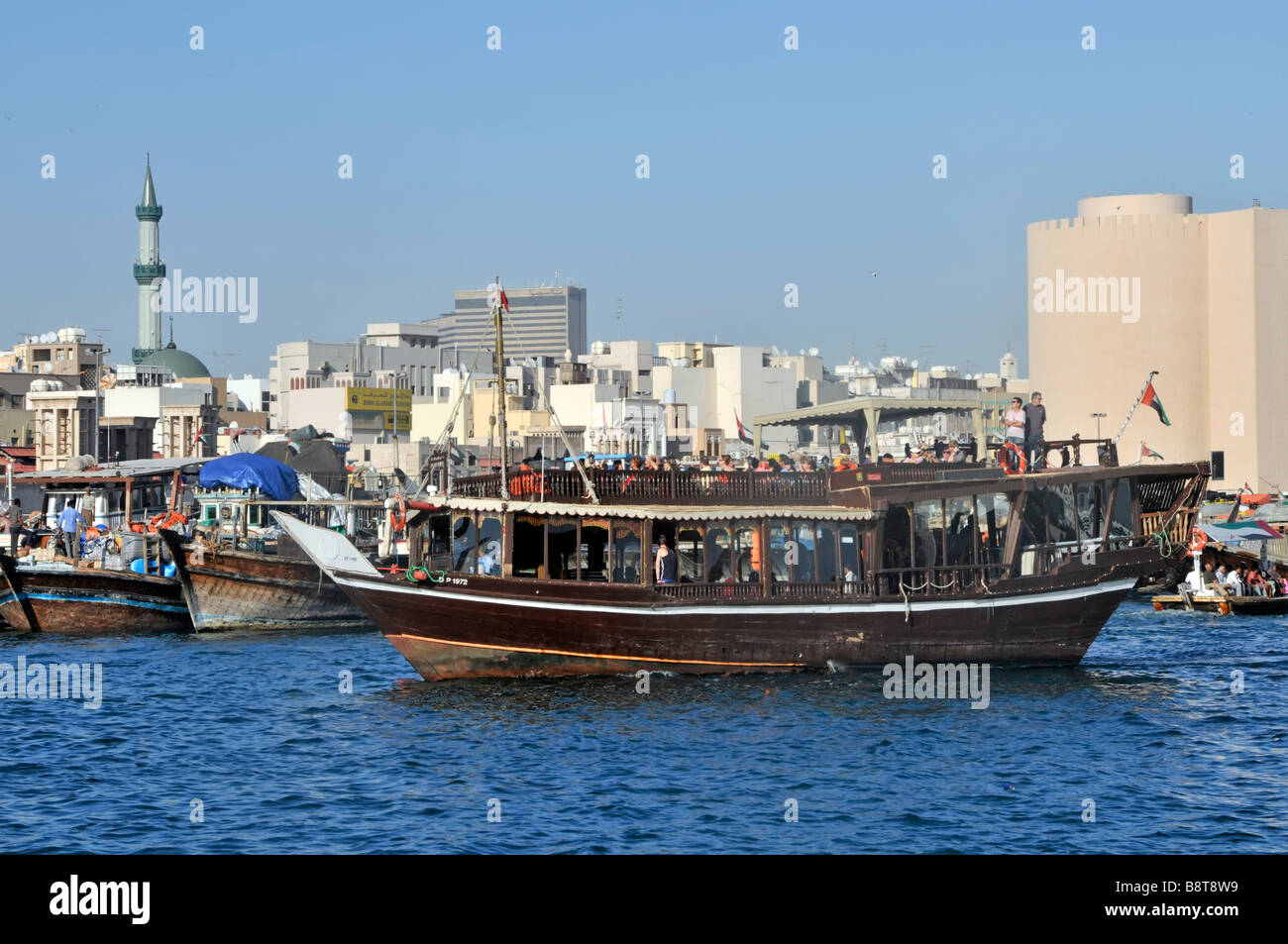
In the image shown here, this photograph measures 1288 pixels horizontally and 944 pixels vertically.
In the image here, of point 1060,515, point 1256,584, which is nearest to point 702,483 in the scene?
point 1060,515

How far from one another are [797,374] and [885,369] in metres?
13.2

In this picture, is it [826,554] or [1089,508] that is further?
[1089,508]

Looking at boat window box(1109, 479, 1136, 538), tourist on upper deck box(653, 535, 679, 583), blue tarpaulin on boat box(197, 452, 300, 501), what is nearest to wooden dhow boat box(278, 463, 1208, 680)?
boat window box(1109, 479, 1136, 538)

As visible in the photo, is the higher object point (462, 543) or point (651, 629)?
point (462, 543)

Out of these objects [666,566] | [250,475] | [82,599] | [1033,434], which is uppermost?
[1033,434]

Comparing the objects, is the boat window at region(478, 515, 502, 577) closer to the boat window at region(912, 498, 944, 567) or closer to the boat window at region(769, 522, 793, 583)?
the boat window at region(769, 522, 793, 583)

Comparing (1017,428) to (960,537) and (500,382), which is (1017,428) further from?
(500,382)

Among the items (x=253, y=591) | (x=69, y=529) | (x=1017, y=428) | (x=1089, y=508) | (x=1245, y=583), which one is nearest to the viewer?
(x=1089, y=508)

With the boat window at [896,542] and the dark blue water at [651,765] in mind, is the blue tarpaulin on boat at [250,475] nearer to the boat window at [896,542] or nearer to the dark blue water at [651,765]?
the dark blue water at [651,765]

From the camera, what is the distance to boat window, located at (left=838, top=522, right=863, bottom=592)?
2562 cm

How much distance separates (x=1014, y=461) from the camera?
26781mm

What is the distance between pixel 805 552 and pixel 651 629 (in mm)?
3095

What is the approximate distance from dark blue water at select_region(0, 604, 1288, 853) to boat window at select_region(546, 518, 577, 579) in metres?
2.34

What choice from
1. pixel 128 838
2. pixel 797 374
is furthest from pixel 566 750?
pixel 797 374
